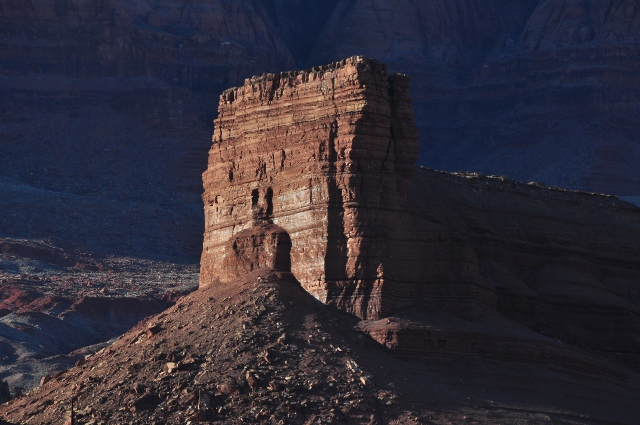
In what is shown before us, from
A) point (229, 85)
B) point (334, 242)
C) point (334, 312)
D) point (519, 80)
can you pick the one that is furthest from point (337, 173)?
point (519, 80)

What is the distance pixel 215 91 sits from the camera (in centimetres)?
16838

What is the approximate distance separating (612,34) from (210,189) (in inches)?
4590

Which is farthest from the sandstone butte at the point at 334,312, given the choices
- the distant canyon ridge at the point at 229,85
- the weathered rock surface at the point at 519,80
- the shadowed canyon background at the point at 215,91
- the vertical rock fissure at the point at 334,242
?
the weathered rock surface at the point at 519,80

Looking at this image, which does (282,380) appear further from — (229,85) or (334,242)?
(229,85)

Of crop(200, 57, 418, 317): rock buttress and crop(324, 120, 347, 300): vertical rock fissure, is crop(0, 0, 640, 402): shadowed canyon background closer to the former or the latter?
crop(200, 57, 418, 317): rock buttress

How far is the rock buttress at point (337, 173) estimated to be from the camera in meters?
55.9

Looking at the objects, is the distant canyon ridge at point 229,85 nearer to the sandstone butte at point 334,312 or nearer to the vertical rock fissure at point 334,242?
the sandstone butte at point 334,312

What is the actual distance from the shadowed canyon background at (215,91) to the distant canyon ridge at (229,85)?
0.18 meters

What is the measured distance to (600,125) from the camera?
168 meters

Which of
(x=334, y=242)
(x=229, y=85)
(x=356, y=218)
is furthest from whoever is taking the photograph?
(x=229, y=85)

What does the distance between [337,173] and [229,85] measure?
363 feet

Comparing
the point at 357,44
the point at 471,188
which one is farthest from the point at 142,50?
the point at 471,188

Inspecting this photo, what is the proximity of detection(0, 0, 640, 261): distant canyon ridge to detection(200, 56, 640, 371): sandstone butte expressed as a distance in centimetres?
8658

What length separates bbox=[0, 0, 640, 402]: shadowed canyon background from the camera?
154m
